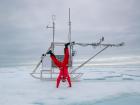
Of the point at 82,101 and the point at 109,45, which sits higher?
the point at 109,45

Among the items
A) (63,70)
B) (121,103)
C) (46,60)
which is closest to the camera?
(121,103)

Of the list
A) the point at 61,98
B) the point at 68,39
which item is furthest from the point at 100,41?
the point at 61,98

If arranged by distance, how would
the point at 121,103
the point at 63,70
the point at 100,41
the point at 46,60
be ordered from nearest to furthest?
the point at 121,103 → the point at 63,70 → the point at 100,41 → the point at 46,60

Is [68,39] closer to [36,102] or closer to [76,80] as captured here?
[76,80]

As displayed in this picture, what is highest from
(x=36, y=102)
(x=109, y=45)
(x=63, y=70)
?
(x=109, y=45)

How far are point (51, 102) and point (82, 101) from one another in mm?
935

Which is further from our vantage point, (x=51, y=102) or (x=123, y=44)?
(x=123, y=44)

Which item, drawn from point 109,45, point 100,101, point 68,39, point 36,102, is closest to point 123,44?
point 109,45

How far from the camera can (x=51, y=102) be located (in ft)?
24.2

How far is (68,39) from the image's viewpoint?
13.4m

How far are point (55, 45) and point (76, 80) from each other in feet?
7.95

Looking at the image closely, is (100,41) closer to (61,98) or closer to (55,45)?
(55,45)

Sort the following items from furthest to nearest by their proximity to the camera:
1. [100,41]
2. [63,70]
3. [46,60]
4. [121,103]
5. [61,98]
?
[46,60]
[100,41]
[63,70]
[61,98]
[121,103]

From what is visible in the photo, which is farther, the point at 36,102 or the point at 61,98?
the point at 61,98
